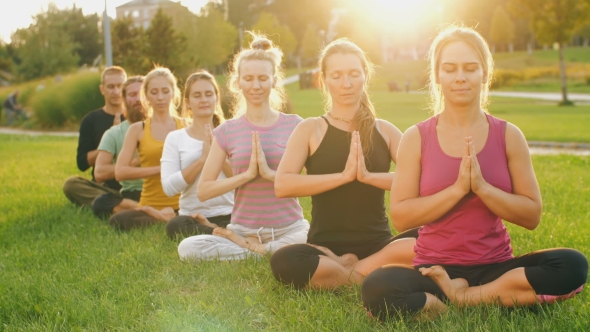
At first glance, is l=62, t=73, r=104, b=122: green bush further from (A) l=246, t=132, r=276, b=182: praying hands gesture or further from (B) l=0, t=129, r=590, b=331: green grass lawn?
(A) l=246, t=132, r=276, b=182: praying hands gesture

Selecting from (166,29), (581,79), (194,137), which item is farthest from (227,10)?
(194,137)

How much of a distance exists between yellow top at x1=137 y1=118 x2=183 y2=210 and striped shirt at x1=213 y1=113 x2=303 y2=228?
1.68 meters

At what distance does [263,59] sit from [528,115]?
A: 20343 mm

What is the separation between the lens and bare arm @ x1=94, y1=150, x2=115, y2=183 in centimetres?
734

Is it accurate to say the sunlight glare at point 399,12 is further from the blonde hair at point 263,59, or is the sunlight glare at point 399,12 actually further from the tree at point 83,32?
the blonde hair at point 263,59

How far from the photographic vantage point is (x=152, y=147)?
22.3ft

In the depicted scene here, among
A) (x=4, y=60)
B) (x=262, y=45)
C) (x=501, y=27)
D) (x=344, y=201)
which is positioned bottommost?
(x=344, y=201)

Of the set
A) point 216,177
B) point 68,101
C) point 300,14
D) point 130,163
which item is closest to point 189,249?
point 216,177

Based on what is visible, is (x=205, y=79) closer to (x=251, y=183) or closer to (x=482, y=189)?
(x=251, y=183)

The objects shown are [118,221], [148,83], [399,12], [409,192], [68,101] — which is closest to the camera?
[409,192]

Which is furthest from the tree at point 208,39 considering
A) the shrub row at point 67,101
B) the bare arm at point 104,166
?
the bare arm at point 104,166

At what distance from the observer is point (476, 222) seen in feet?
11.8

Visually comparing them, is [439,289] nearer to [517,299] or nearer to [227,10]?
[517,299]

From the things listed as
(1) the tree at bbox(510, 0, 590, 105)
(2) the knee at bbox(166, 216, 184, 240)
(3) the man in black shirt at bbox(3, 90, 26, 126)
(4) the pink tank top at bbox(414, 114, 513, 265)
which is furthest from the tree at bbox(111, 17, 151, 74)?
(4) the pink tank top at bbox(414, 114, 513, 265)
